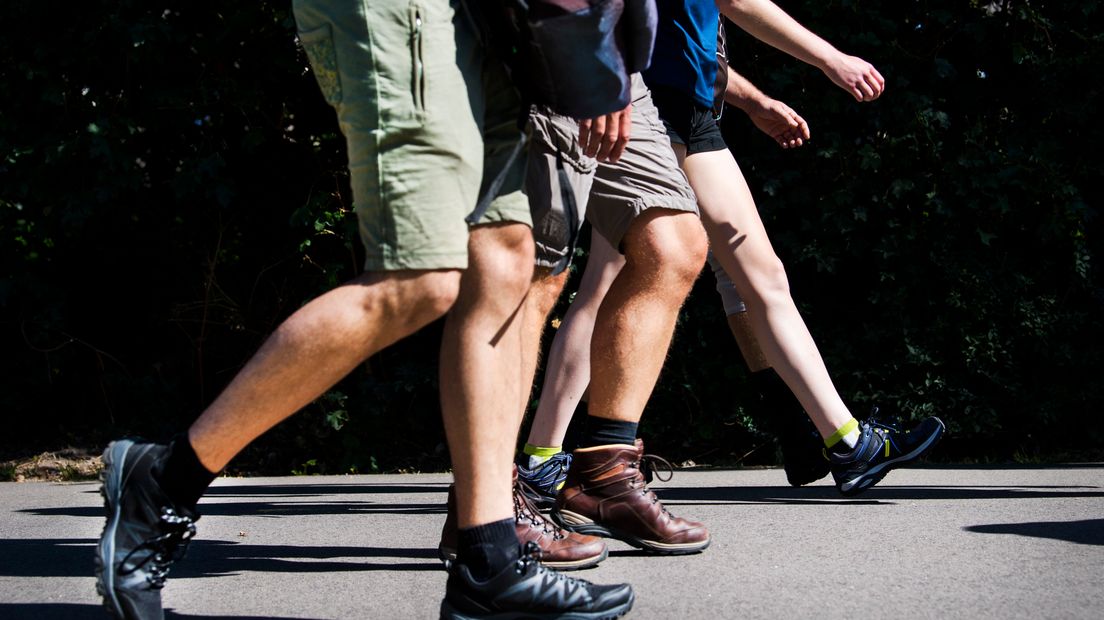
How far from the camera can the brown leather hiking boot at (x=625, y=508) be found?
3092 millimetres

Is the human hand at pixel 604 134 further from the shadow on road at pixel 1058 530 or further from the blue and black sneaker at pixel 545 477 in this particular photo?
the shadow on road at pixel 1058 530

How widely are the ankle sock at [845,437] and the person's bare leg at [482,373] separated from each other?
1.65 metres

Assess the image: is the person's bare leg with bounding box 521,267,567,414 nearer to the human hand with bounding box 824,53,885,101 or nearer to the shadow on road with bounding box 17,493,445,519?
the human hand with bounding box 824,53,885,101

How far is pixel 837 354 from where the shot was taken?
544 cm

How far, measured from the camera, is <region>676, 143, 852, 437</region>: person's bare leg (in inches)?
143

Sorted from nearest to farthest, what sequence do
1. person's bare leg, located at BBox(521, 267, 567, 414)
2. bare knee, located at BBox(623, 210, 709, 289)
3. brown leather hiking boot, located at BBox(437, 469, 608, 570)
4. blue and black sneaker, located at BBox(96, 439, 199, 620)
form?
blue and black sneaker, located at BBox(96, 439, 199, 620) < person's bare leg, located at BBox(521, 267, 567, 414) < brown leather hiking boot, located at BBox(437, 469, 608, 570) < bare knee, located at BBox(623, 210, 709, 289)

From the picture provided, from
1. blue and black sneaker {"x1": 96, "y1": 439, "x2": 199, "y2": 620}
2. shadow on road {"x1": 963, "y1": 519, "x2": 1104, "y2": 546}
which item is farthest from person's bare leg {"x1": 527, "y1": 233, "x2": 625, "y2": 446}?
blue and black sneaker {"x1": 96, "y1": 439, "x2": 199, "y2": 620}

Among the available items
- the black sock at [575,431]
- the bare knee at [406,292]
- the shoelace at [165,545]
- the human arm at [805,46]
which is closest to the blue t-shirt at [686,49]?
the human arm at [805,46]

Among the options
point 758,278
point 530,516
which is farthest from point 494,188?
point 758,278

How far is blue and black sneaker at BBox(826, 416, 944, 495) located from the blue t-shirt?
1.10 m

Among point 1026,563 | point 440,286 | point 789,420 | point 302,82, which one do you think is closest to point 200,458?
point 440,286

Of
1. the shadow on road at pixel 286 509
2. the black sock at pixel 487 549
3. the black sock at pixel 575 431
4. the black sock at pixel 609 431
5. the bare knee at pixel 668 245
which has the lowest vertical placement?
the black sock at pixel 575 431

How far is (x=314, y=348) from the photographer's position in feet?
7.14

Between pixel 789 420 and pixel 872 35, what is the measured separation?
85.1 inches
